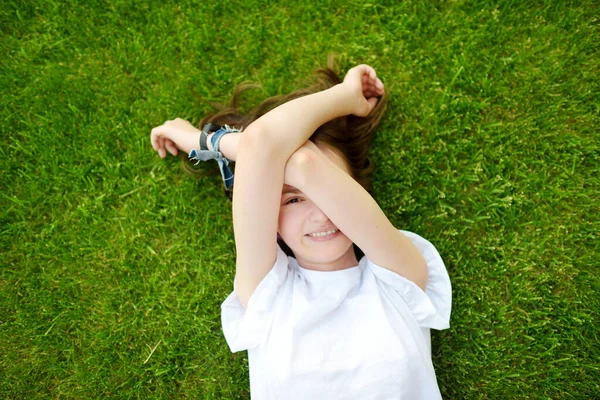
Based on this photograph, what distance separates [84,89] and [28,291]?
1.30 metres

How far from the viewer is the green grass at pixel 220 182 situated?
2652 mm

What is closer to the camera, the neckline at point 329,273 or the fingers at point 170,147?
the neckline at point 329,273

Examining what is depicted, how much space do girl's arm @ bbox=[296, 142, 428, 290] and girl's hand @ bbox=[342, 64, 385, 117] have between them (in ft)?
1.48

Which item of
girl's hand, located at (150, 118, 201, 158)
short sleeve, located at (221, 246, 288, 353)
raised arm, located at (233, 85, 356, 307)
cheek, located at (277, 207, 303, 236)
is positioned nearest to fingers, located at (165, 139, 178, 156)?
girl's hand, located at (150, 118, 201, 158)

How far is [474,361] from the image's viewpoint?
Result: 262cm

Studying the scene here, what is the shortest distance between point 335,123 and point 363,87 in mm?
372

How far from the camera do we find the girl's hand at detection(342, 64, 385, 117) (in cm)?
249

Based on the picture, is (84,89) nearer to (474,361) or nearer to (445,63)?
(445,63)

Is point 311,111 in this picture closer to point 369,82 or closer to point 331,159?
point 331,159

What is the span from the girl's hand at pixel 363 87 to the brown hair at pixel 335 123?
57mm

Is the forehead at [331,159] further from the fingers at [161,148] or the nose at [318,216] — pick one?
the fingers at [161,148]

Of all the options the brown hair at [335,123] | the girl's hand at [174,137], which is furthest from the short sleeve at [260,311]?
the girl's hand at [174,137]

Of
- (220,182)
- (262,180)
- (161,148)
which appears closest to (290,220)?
(262,180)

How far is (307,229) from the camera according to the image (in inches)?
87.1
